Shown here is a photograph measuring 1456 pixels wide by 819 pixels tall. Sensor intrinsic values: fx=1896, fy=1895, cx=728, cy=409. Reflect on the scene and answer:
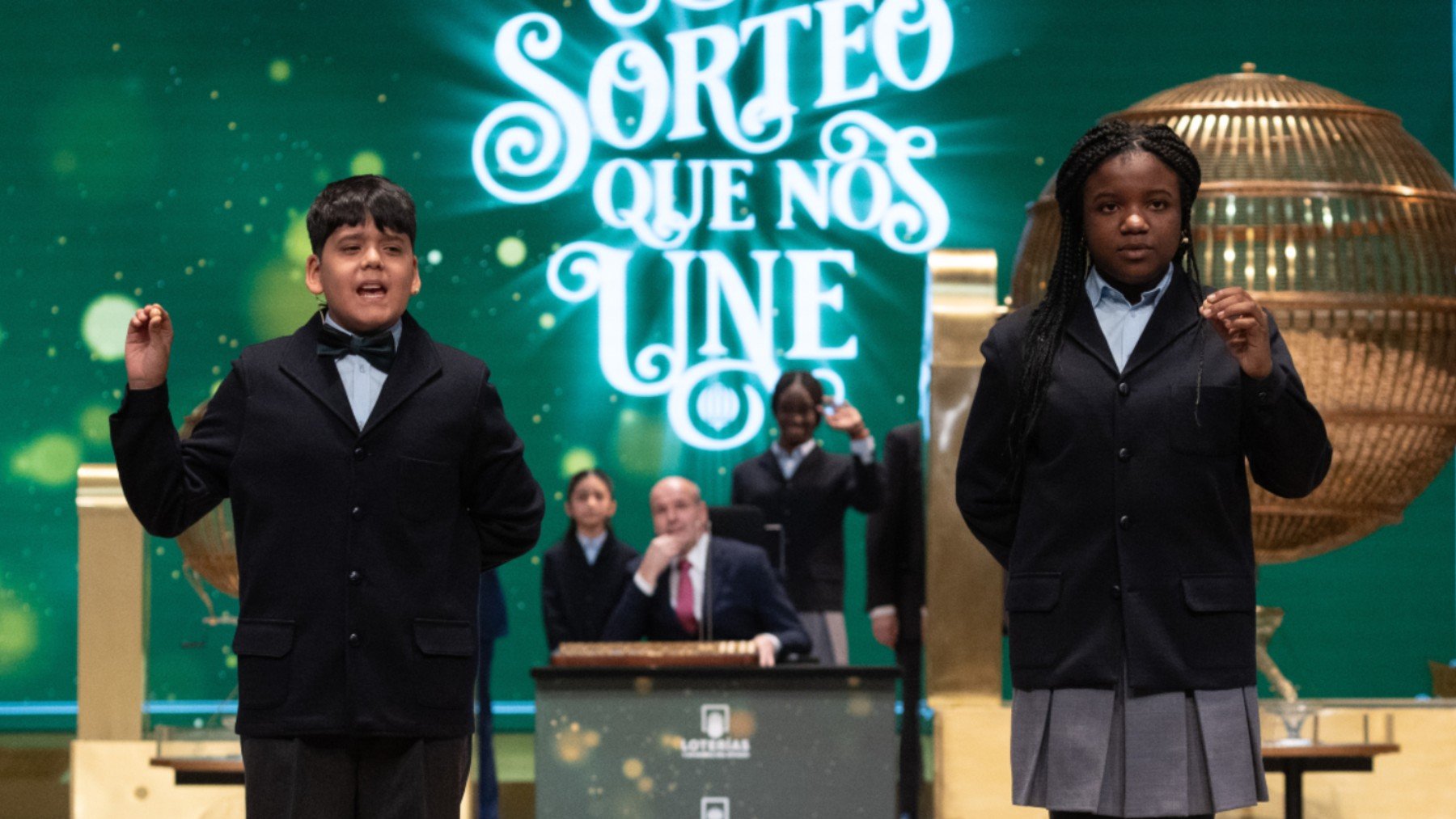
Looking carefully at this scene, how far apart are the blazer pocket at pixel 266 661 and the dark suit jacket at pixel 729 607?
2.85m

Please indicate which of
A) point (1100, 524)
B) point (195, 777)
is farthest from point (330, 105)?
point (1100, 524)

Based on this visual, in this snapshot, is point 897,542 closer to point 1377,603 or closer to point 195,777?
point 195,777

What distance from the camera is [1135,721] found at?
2.39 meters

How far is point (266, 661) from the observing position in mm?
2451

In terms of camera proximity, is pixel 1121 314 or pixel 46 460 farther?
pixel 46 460

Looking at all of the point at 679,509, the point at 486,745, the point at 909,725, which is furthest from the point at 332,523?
the point at 486,745

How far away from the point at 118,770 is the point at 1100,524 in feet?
11.2

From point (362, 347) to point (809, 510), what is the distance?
3813 mm

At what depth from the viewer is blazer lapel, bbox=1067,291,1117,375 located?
2471mm

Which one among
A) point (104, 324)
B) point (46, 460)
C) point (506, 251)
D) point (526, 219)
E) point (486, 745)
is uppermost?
point (526, 219)

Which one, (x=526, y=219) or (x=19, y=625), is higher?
(x=526, y=219)

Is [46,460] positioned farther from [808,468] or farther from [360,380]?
[360,380]

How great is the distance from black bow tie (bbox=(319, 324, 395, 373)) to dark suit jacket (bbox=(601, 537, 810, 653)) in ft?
9.18

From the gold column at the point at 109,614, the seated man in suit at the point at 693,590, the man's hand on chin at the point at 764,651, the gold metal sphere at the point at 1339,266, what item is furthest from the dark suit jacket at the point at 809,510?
the gold column at the point at 109,614
